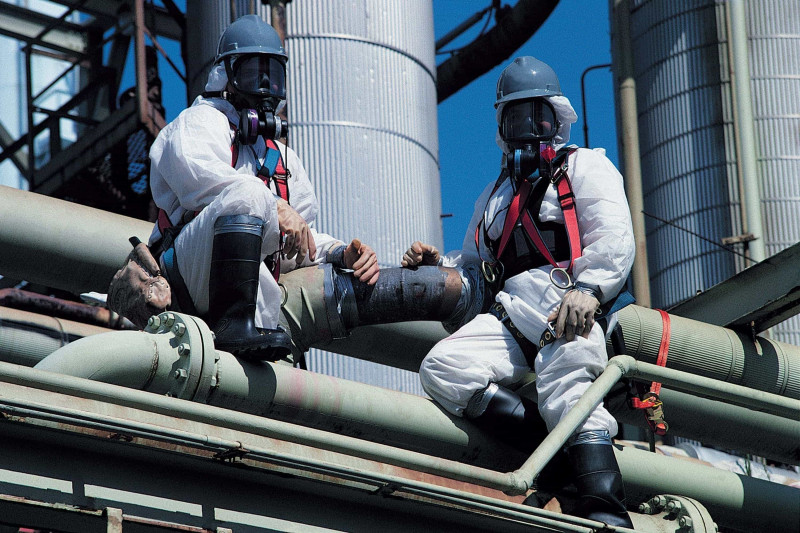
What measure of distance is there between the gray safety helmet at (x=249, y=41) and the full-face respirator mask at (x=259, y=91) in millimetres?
39

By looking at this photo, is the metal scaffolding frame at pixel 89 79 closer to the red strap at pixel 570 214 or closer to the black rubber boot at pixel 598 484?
the red strap at pixel 570 214

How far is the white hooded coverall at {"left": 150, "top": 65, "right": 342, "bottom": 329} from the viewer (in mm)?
5852

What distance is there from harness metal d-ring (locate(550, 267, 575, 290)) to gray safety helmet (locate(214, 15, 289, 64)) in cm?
174

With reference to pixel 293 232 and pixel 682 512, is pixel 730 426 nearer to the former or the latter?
pixel 682 512

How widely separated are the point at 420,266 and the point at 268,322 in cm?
96

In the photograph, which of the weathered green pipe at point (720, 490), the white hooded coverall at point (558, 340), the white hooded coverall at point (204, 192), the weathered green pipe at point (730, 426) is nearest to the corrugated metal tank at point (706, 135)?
the weathered green pipe at point (730, 426)

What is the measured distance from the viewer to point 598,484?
5758mm

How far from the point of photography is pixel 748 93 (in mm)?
14148

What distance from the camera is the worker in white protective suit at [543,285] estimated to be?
5918mm

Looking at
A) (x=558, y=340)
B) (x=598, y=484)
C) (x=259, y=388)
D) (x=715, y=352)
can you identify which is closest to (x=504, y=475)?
(x=598, y=484)

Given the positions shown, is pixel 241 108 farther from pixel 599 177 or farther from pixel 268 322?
pixel 599 177

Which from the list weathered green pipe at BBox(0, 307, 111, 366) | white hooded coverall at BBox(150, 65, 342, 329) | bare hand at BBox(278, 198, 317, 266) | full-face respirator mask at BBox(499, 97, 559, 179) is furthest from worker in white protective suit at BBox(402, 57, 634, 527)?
weathered green pipe at BBox(0, 307, 111, 366)

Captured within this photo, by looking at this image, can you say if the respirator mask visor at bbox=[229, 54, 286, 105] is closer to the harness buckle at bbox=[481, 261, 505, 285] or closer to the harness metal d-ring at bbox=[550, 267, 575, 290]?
the harness buckle at bbox=[481, 261, 505, 285]

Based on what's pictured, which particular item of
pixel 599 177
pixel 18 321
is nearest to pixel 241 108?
pixel 599 177
